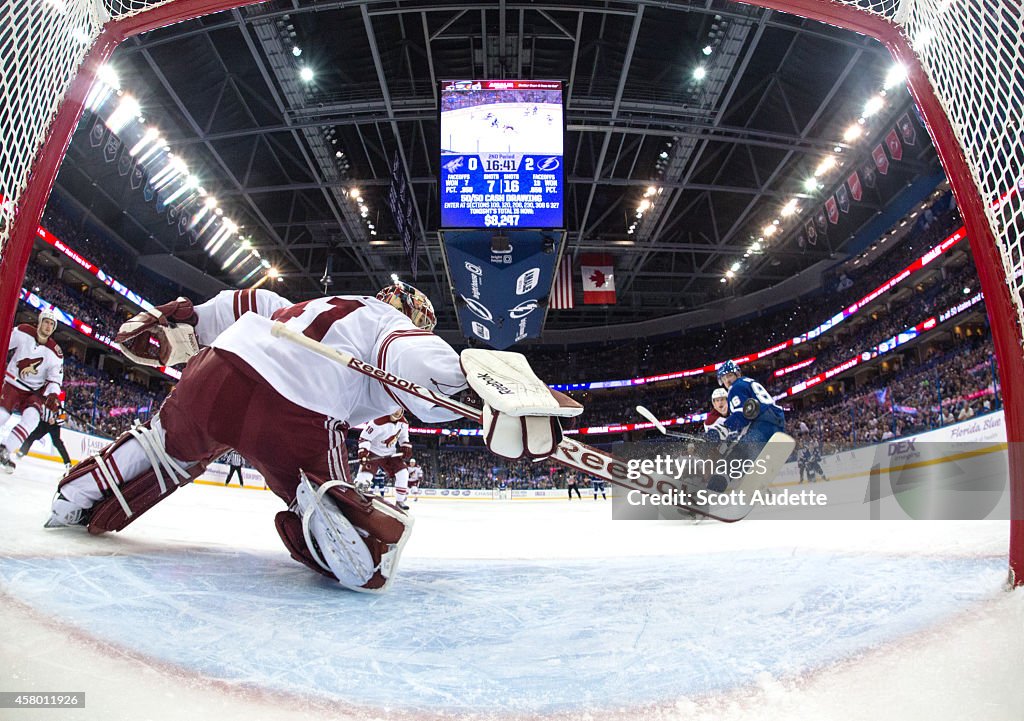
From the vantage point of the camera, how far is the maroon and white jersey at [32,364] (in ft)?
18.2

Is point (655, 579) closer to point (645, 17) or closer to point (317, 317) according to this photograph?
point (317, 317)

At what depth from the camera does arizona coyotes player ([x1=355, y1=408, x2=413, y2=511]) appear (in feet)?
22.0

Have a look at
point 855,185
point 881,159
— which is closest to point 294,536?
point 881,159

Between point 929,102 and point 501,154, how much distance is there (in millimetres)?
5594

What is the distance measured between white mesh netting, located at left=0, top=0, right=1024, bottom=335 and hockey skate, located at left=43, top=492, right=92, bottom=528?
48.1 inches

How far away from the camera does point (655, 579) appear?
170 centimetres

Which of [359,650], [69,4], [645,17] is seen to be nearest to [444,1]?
[645,17]

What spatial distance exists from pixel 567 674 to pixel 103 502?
193 centimetres

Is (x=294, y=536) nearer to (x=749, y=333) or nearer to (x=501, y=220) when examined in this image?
(x=501, y=220)

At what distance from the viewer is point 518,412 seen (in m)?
1.22

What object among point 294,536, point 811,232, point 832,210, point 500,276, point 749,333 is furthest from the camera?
point 749,333

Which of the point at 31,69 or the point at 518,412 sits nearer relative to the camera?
the point at 518,412

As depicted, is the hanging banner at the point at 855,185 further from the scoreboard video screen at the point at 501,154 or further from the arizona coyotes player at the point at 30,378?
the arizona coyotes player at the point at 30,378

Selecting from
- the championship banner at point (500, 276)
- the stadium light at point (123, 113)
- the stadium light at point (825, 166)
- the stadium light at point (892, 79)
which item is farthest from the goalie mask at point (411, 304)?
the stadium light at point (825, 166)
